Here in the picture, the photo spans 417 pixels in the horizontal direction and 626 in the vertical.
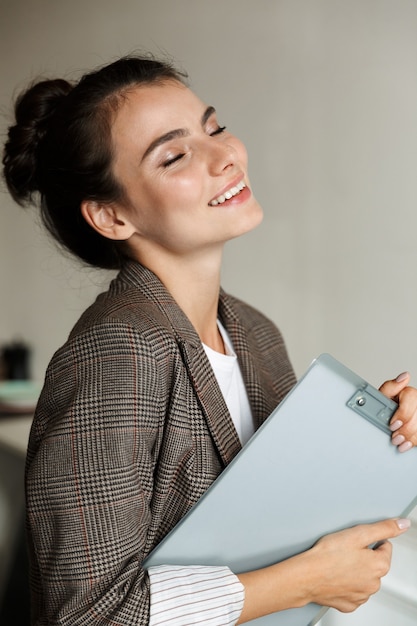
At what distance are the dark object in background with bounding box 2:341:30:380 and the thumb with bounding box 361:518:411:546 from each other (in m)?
2.18

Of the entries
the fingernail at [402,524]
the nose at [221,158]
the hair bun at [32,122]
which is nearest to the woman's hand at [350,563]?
the fingernail at [402,524]

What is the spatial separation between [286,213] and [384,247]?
33cm

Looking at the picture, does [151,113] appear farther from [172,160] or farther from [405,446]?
[405,446]

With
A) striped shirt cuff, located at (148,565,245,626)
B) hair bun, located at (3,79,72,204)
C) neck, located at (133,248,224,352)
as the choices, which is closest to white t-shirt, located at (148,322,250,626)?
striped shirt cuff, located at (148,565,245,626)

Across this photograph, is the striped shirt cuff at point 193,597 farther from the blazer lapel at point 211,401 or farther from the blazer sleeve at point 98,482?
the blazer lapel at point 211,401

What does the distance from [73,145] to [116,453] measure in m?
0.51

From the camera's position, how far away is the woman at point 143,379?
3.62 ft

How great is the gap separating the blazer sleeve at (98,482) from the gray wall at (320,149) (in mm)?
459

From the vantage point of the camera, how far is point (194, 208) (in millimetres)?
1279

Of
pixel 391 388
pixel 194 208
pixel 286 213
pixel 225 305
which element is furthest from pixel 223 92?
pixel 391 388

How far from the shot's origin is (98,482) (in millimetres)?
1092

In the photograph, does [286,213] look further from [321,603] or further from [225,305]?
[321,603]

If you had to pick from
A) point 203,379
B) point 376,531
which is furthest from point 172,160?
point 376,531

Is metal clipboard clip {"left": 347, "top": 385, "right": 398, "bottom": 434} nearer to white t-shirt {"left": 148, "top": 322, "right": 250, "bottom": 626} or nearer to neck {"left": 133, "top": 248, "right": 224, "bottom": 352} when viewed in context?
white t-shirt {"left": 148, "top": 322, "right": 250, "bottom": 626}
